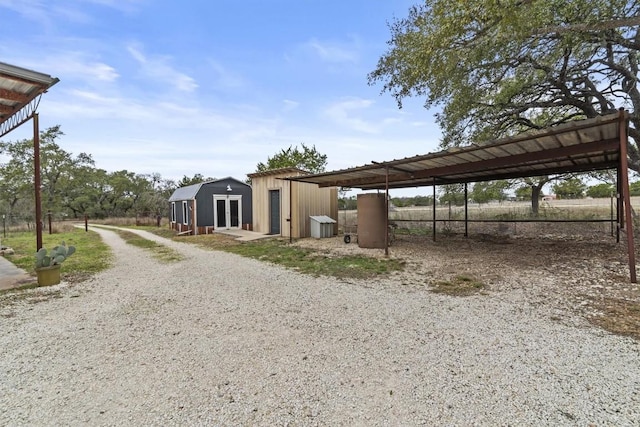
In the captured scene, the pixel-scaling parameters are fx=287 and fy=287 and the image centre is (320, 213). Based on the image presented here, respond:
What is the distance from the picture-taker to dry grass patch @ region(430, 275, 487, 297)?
462cm

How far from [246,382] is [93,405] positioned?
1.04m

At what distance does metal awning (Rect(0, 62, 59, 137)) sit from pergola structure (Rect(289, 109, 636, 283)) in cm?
673

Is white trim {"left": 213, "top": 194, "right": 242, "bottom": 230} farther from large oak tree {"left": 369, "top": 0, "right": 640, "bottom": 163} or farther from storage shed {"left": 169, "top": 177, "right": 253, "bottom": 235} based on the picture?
large oak tree {"left": 369, "top": 0, "right": 640, "bottom": 163}

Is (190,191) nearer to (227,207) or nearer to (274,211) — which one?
(227,207)

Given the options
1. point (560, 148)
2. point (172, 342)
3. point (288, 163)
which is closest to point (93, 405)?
point (172, 342)

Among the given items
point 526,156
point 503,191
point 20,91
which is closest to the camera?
point 20,91

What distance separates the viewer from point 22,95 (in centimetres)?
496

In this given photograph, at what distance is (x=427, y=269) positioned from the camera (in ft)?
20.8

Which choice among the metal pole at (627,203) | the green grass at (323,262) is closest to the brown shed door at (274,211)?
the green grass at (323,262)

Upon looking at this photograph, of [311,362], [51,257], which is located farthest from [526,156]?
[51,257]

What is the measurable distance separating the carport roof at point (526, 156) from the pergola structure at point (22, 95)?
265 inches

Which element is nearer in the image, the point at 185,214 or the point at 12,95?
the point at 12,95

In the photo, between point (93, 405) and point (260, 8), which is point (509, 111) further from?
point (93, 405)

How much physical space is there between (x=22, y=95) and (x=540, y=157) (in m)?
10.4
